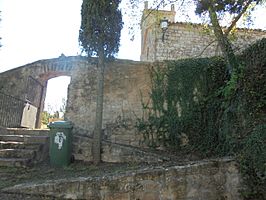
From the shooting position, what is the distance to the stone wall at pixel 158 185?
448cm

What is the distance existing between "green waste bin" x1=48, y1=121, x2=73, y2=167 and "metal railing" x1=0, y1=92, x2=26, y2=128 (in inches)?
120

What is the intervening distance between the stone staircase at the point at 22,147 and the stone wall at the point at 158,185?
1.36 metres

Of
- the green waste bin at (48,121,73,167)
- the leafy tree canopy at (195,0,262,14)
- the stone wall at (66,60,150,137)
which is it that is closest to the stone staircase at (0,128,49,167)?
the green waste bin at (48,121,73,167)

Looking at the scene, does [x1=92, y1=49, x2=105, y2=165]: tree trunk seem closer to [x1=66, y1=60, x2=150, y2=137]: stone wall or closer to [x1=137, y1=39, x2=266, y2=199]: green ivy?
[x1=66, y1=60, x2=150, y2=137]: stone wall

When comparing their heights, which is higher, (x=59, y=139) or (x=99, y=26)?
(x=99, y=26)

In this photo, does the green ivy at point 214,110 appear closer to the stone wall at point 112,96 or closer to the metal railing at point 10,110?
the stone wall at point 112,96

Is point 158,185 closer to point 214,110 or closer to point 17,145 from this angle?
point 214,110

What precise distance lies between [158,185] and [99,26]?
4.34m

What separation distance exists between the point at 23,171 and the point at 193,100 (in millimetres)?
4424

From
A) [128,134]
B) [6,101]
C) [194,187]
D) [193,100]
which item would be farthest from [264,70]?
[6,101]

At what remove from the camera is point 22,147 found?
632 centimetres

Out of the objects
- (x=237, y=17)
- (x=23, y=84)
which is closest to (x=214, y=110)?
(x=237, y=17)

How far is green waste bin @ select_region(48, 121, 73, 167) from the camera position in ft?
19.8

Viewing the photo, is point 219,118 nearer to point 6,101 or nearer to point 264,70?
point 264,70
